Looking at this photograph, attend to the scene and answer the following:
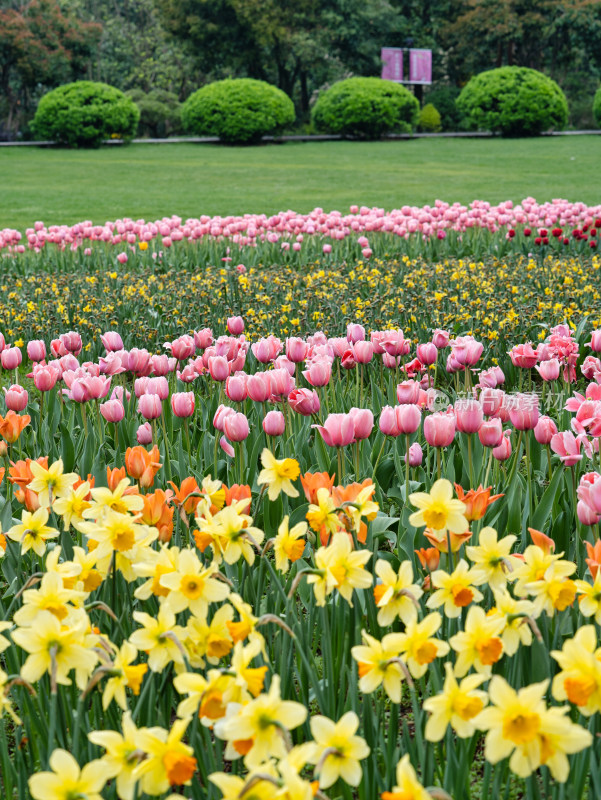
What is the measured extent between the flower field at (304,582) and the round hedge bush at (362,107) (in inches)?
1109

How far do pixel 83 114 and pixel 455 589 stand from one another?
101 feet

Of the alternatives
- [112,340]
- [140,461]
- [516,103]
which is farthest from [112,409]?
[516,103]

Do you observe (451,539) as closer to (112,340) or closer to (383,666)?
(383,666)

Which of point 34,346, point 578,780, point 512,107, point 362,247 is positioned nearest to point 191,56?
point 512,107

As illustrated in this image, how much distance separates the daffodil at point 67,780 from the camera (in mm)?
1022

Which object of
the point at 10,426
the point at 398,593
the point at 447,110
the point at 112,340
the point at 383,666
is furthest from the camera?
the point at 447,110

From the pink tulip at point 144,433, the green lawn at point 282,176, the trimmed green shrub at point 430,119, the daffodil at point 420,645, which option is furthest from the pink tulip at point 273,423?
the trimmed green shrub at point 430,119

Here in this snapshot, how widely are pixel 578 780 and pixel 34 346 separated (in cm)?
279

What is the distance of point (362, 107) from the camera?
3166 centimetres

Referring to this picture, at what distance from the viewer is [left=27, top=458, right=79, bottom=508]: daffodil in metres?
1.94

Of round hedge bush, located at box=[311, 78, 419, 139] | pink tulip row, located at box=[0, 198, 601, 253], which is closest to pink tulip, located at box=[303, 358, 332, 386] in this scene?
pink tulip row, located at box=[0, 198, 601, 253]

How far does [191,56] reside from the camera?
134ft

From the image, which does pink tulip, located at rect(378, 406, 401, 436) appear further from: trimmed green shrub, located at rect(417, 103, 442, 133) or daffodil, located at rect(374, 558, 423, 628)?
trimmed green shrub, located at rect(417, 103, 442, 133)

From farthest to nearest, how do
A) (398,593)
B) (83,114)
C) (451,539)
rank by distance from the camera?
(83,114) < (451,539) < (398,593)
